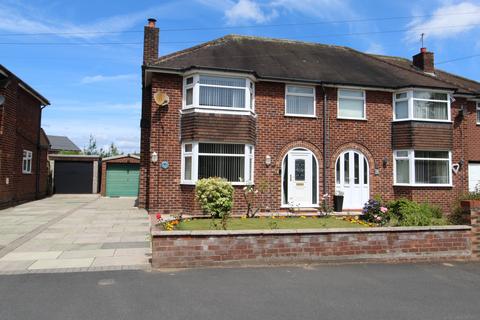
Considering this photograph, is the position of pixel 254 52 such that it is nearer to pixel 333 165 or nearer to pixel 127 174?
pixel 333 165

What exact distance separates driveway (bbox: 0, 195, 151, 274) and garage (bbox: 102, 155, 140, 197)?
1109cm

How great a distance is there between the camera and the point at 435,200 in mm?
15016

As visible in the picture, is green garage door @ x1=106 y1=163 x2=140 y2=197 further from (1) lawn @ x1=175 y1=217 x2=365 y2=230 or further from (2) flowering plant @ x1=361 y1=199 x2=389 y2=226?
(2) flowering plant @ x1=361 y1=199 x2=389 y2=226

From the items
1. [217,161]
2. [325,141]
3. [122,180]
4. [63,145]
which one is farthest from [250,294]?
[63,145]

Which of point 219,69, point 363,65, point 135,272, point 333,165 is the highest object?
point 363,65

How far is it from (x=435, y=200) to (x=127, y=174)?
711 inches

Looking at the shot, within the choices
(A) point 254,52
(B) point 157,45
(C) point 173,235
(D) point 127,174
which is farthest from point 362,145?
(D) point 127,174

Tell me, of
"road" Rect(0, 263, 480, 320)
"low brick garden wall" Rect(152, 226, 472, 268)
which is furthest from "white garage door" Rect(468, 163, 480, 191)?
"road" Rect(0, 263, 480, 320)

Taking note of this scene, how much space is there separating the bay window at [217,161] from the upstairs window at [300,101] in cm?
237

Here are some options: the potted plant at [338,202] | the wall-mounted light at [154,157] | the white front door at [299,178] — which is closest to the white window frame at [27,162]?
the wall-mounted light at [154,157]

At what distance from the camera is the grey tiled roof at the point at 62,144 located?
1528 inches

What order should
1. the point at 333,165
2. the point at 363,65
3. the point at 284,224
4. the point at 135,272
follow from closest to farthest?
1. the point at 135,272
2. the point at 284,224
3. the point at 333,165
4. the point at 363,65

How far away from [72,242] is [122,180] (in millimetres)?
16796

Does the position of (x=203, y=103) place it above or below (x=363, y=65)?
below
